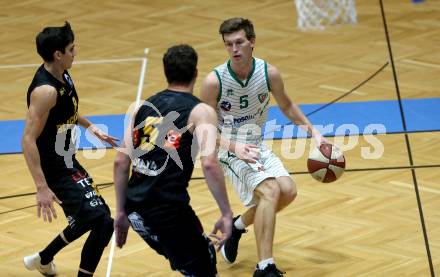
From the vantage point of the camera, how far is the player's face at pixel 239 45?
6.14 metres

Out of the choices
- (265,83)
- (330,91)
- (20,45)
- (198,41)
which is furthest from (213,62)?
(265,83)

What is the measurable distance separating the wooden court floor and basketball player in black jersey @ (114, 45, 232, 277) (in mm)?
1298

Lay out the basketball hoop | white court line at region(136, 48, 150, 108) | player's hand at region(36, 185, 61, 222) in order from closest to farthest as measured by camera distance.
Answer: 1. player's hand at region(36, 185, 61, 222)
2. white court line at region(136, 48, 150, 108)
3. the basketball hoop

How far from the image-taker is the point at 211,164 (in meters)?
4.91

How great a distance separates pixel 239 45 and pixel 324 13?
646 centimetres

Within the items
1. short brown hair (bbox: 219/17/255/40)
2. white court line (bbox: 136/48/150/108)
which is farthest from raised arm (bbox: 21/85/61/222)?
white court line (bbox: 136/48/150/108)

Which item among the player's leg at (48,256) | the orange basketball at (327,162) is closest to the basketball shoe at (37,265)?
the player's leg at (48,256)

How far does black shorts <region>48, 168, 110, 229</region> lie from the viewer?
590 centimetres

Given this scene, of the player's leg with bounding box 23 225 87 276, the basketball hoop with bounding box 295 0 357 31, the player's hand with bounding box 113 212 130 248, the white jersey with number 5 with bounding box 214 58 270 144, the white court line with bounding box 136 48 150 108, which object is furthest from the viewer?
the basketball hoop with bounding box 295 0 357 31

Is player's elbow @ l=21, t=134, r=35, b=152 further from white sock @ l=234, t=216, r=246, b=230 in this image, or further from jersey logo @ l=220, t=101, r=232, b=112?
white sock @ l=234, t=216, r=246, b=230

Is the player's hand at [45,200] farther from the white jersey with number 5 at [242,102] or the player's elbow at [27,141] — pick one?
the white jersey with number 5 at [242,102]

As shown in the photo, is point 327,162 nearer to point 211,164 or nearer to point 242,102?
point 242,102

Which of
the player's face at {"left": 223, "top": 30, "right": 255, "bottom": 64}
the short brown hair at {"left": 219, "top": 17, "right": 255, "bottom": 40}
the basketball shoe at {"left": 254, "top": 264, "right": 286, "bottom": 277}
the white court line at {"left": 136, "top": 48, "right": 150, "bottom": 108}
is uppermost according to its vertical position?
the short brown hair at {"left": 219, "top": 17, "right": 255, "bottom": 40}

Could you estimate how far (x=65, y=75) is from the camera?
5.99 meters
